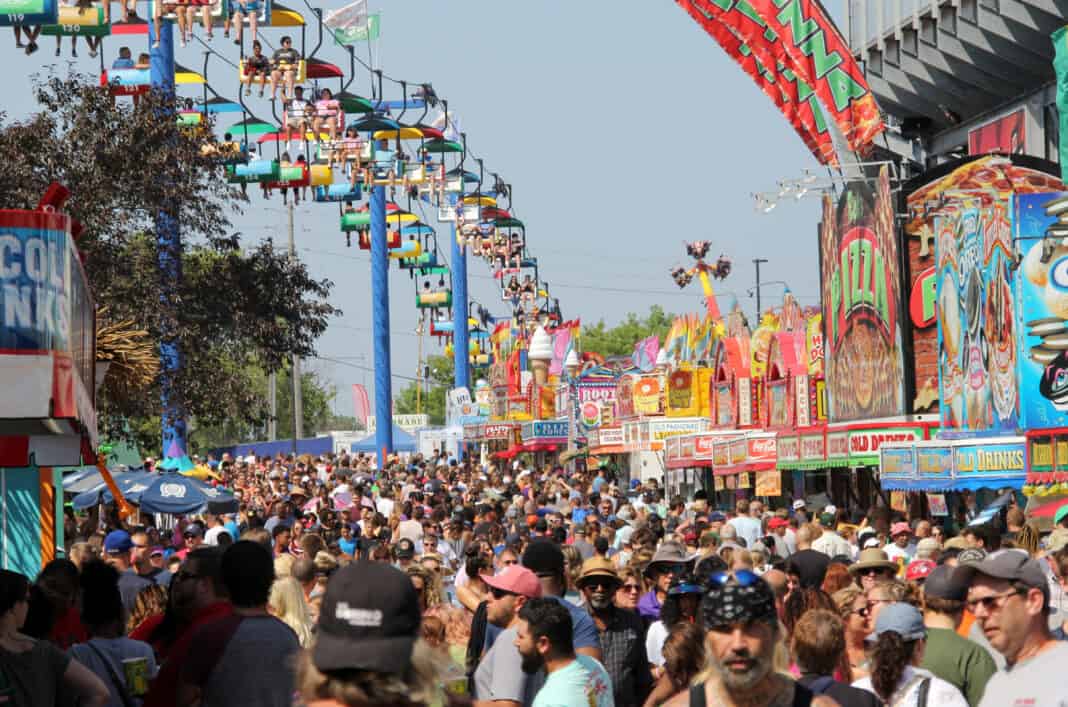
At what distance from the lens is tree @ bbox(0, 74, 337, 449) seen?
84.0ft

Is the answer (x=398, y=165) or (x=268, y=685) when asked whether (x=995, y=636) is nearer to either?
(x=268, y=685)

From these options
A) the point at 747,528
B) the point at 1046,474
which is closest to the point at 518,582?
the point at 747,528

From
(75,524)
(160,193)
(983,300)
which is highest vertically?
(160,193)

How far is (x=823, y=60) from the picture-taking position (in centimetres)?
3831

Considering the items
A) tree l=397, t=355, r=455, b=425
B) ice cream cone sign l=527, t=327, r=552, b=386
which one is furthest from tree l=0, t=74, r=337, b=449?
tree l=397, t=355, r=455, b=425

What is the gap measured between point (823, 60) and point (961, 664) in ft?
105

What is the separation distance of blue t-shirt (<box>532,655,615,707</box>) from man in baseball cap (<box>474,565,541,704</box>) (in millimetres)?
220

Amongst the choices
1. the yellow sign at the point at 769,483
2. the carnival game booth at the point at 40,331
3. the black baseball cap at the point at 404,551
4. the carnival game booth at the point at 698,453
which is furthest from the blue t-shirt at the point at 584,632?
the carnival game booth at the point at 698,453

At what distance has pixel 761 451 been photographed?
114ft

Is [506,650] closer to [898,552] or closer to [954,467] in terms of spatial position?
[898,552]

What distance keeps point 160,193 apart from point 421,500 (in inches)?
225

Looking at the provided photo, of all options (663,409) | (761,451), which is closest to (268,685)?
(761,451)

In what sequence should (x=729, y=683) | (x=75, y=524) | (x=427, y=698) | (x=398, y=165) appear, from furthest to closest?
(x=398, y=165), (x=75, y=524), (x=729, y=683), (x=427, y=698)

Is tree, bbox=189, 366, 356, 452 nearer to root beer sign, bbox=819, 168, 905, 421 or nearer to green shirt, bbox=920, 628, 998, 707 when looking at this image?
root beer sign, bbox=819, 168, 905, 421
